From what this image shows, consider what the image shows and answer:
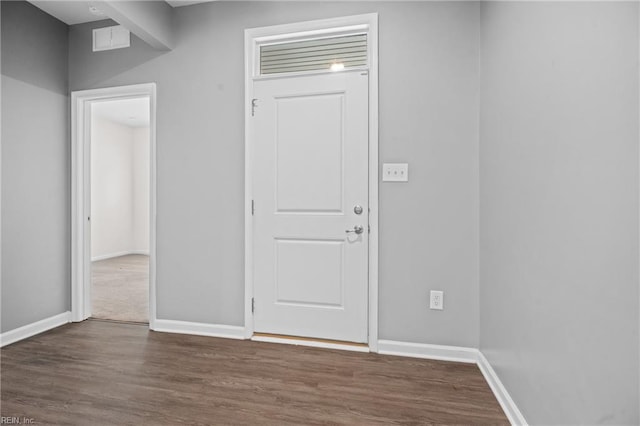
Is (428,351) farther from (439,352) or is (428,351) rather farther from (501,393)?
(501,393)

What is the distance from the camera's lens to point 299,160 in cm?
279

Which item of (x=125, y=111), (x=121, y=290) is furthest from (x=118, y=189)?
(x=121, y=290)

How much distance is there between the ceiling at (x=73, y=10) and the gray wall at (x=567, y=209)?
260 cm

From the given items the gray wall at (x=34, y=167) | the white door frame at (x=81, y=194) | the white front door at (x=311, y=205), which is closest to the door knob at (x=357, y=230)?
the white front door at (x=311, y=205)

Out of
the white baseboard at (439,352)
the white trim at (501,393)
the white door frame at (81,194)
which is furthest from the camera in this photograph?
the white door frame at (81,194)

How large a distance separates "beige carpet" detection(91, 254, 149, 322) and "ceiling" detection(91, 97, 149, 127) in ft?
8.61

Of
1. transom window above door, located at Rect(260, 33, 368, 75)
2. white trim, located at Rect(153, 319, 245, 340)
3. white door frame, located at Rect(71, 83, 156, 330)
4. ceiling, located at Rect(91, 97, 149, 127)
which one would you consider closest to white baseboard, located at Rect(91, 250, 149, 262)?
ceiling, located at Rect(91, 97, 149, 127)

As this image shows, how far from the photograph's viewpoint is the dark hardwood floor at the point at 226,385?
185 cm

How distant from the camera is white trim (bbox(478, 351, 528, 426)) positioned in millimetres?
1754

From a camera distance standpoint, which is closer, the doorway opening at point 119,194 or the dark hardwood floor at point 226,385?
the dark hardwood floor at point 226,385

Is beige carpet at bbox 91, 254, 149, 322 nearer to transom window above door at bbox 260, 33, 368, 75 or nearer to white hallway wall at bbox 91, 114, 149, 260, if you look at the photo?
white hallway wall at bbox 91, 114, 149, 260

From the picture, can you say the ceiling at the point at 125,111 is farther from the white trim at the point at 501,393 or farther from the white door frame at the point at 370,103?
the white trim at the point at 501,393

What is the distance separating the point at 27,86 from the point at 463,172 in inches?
139

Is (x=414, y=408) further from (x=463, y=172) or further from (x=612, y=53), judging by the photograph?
(x=612, y=53)
